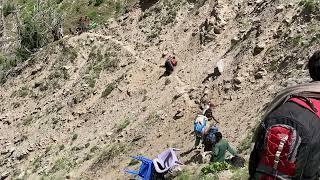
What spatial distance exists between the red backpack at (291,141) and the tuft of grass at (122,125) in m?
17.1

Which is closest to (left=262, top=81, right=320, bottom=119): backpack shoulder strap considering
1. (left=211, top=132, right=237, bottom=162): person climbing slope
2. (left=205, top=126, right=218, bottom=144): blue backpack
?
(left=211, top=132, right=237, bottom=162): person climbing slope

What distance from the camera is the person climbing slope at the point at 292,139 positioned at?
3029mm

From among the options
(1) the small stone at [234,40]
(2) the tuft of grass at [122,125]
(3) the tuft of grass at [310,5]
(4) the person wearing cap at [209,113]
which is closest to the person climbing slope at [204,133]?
(4) the person wearing cap at [209,113]

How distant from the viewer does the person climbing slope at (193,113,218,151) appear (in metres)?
12.0

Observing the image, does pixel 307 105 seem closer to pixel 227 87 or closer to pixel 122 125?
pixel 227 87

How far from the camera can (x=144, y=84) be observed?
74.2 feet

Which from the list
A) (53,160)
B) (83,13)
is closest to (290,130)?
(53,160)

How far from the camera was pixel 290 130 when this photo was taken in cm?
302

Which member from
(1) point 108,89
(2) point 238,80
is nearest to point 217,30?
(2) point 238,80

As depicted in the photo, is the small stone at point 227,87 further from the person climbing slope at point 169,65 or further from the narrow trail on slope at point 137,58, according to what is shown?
the person climbing slope at point 169,65

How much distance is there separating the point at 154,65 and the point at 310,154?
20419mm

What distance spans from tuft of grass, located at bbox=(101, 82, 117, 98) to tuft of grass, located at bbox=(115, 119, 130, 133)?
→ 11.1 ft

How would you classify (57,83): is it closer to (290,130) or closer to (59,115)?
(59,115)

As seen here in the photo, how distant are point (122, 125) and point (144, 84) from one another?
296 centimetres
